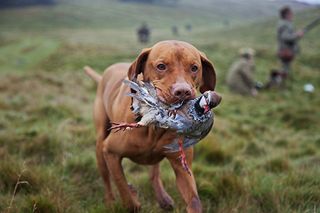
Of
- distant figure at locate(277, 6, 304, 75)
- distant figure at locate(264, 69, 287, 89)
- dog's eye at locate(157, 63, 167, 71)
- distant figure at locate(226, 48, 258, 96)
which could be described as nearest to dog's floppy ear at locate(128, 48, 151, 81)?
dog's eye at locate(157, 63, 167, 71)

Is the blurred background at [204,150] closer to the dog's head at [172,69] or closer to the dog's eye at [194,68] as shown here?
the dog's head at [172,69]

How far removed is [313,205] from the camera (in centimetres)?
336

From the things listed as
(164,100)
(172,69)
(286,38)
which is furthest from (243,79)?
(164,100)

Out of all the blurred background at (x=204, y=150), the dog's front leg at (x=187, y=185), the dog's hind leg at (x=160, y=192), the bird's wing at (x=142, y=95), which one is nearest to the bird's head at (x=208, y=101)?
the bird's wing at (x=142, y=95)

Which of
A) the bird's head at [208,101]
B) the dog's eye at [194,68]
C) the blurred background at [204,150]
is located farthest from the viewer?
the blurred background at [204,150]

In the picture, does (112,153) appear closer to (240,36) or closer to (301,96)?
(301,96)

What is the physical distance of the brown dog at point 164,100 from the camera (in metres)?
2.61

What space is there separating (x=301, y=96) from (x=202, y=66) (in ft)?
25.9

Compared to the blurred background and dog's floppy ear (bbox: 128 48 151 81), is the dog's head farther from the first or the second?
the blurred background

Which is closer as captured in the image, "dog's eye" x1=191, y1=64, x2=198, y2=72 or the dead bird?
the dead bird

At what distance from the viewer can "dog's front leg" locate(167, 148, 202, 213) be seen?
112 inches

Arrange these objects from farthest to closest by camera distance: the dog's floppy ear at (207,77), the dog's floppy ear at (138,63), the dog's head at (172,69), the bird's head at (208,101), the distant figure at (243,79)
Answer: the distant figure at (243,79) < the dog's floppy ear at (207,77) < the dog's floppy ear at (138,63) < the dog's head at (172,69) < the bird's head at (208,101)

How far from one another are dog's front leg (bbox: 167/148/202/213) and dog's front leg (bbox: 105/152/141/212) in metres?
0.39

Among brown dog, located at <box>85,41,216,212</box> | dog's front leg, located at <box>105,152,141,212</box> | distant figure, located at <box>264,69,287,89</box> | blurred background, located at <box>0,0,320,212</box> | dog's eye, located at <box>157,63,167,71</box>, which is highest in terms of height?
dog's eye, located at <box>157,63,167,71</box>
